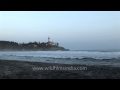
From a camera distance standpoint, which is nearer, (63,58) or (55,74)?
(55,74)

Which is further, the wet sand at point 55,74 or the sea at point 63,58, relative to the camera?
the sea at point 63,58

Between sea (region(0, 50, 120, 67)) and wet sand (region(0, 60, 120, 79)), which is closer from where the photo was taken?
wet sand (region(0, 60, 120, 79))
